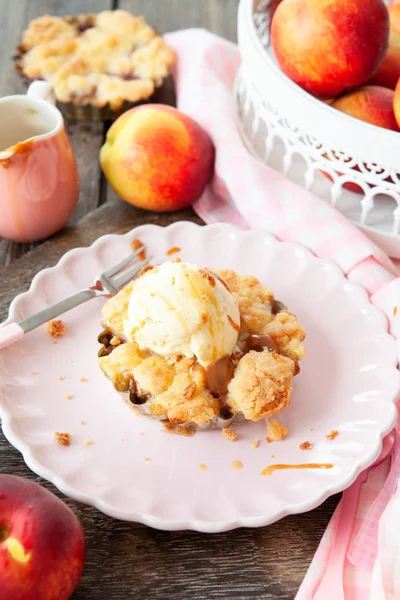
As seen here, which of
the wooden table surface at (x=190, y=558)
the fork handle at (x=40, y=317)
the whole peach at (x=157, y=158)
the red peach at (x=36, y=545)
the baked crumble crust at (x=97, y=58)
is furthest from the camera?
the baked crumble crust at (x=97, y=58)

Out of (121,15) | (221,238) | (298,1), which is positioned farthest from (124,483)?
(121,15)

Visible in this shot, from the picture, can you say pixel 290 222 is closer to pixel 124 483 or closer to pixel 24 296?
pixel 24 296

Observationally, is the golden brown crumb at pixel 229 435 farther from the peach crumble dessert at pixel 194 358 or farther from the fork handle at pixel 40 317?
the fork handle at pixel 40 317

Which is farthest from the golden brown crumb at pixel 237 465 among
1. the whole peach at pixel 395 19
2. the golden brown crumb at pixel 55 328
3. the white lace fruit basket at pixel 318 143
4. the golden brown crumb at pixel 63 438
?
the whole peach at pixel 395 19

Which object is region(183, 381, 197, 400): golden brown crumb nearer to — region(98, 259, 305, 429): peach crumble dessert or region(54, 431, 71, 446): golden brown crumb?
region(98, 259, 305, 429): peach crumble dessert

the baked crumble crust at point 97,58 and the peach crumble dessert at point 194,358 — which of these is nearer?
the peach crumble dessert at point 194,358

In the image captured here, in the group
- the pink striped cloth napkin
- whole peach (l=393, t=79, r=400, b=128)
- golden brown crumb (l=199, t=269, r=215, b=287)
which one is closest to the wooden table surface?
the pink striped cloth napkin
